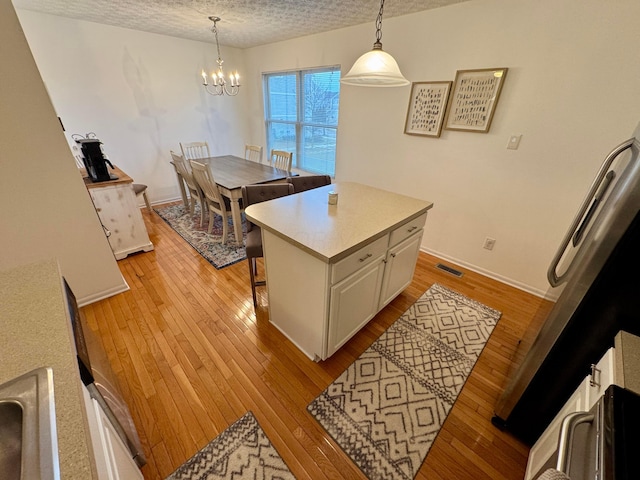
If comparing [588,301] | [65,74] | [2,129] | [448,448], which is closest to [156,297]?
[2,129]

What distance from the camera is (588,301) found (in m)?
0.89

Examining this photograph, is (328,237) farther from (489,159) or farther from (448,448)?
(489,159)

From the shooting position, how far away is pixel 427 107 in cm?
253

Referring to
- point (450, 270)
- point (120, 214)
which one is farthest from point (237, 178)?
point (450, 270)

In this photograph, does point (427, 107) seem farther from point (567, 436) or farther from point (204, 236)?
point (204, 236)

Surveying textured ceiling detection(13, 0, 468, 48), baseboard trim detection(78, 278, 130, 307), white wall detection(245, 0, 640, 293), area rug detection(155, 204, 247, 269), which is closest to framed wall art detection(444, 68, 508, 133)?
white wall detection(245, 0, 640, 293)

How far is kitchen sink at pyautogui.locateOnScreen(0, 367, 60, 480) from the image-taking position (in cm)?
41

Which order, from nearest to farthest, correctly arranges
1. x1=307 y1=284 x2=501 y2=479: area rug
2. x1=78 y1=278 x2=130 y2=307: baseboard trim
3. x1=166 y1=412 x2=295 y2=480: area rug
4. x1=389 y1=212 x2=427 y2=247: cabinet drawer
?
x1=166 y1=412 x2=295 y2=480: area rug, x1=307 y1=284 x2=501 y2=479: area rug, x1=389 y1=212 x2=427 y2=247: cabinet drawer, x1=78 y1=278 x2=130 y2=307: baseboard trim

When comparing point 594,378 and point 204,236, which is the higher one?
point 594,378

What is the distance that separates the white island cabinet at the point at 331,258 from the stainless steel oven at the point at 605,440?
0.91 metres

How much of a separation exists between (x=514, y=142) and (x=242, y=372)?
2.77 m

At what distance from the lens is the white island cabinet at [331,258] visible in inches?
51.6

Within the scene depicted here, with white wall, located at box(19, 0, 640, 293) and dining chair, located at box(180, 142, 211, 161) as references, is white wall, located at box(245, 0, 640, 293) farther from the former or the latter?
dining chair, located at box(180, 142, 211, 161)

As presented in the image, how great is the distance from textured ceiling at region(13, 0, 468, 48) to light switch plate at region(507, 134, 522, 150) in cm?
123
